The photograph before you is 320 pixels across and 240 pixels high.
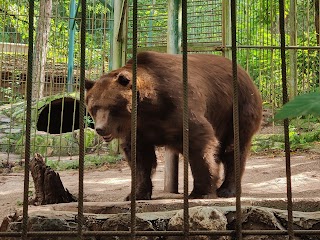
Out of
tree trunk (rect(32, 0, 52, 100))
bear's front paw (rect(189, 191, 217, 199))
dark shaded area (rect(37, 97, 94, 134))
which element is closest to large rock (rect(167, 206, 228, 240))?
bear's front paw (rect(189, 191, 217, 199))

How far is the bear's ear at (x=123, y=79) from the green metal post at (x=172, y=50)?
3.36 feet

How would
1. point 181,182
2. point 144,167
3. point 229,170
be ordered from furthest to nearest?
point 181,182 < point 229,170 < point 144,167

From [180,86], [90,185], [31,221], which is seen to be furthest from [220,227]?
[90,185]

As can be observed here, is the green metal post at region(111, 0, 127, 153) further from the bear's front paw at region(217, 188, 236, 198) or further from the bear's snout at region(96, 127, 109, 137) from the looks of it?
the bear's snout at region(96, 127, 109, 137)

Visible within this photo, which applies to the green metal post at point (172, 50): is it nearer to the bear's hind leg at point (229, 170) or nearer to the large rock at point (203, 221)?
the bear's hind leg at point (229, 170)

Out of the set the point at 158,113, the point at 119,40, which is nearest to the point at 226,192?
the point at 158,113

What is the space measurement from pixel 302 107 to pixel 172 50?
448 cm

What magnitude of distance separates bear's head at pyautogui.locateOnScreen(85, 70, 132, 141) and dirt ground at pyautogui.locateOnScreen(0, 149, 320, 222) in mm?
834

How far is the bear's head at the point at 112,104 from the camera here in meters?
4.42

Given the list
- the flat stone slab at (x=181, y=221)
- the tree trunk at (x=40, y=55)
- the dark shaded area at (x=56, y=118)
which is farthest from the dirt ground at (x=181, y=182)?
the dark shaded area at (x=56, y=118)

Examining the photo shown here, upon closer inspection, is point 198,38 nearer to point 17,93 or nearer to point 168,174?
point 168,174

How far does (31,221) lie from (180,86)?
1868 millimetres

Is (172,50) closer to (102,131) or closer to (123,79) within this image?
(123,79)

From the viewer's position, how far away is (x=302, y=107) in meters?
1.13
